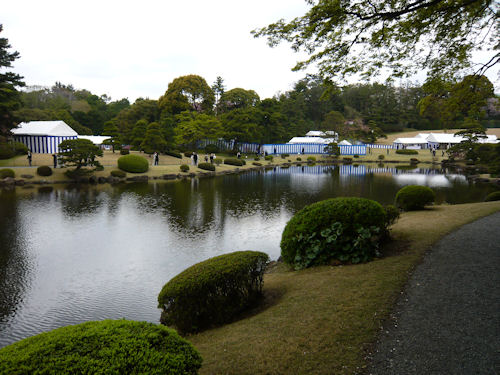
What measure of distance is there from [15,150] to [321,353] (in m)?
38.4

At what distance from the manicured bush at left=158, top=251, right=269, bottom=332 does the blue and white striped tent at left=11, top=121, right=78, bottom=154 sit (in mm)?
36628

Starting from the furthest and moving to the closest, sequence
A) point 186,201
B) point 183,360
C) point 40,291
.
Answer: point 186,201, point 40,291, point 183,360

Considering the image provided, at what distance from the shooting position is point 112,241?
11469 millimetres

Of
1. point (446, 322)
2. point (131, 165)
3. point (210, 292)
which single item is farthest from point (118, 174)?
point (446, 322)

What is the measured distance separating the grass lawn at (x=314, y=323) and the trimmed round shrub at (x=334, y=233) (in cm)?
31

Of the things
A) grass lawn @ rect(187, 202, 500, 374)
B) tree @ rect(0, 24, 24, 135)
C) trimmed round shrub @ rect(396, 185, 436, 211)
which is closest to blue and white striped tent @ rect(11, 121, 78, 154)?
tree @ rect(0, 24, 24, 135)

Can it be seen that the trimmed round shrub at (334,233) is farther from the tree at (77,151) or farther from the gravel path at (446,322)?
the tree at (77,151)

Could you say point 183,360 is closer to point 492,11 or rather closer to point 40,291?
point 40,291

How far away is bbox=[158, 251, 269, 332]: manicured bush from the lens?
15.7 feet

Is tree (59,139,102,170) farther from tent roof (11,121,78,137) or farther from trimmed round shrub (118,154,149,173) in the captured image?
tent roof (11,121,78,137)

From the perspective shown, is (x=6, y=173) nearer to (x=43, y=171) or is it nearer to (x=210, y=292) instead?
(x=43, y=171)

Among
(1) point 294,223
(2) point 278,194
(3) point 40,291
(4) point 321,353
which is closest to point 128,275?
(3) point 40,291

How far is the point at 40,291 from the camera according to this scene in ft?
25.3

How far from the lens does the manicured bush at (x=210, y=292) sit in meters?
4.78
